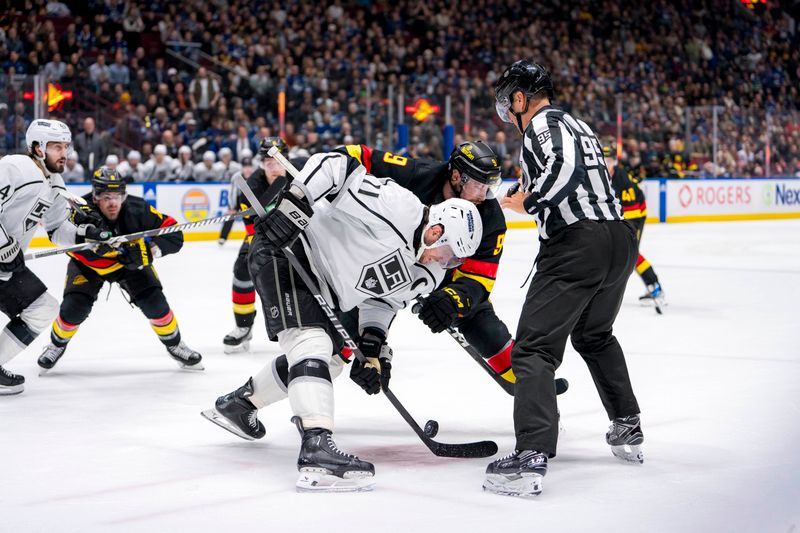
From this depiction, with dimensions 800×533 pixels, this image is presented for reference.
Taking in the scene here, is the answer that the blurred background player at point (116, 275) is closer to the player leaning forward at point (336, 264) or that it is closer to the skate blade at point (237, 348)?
the skate blade at point (237, 348)

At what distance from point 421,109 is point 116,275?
9.56 metres

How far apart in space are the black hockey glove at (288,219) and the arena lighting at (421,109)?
443 inches

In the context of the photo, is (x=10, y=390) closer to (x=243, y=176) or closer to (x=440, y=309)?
(x=440, y=309)

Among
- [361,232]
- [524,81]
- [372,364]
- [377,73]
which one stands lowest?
[372,364]

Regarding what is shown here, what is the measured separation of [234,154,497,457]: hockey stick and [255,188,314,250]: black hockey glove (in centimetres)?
15

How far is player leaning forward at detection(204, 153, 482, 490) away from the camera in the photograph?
3299 mm

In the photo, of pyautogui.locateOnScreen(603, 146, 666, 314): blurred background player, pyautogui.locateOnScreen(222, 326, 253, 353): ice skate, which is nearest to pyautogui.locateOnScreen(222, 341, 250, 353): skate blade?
pyautogui.locateOnScreen(222, 326, 253, 353): ice skate

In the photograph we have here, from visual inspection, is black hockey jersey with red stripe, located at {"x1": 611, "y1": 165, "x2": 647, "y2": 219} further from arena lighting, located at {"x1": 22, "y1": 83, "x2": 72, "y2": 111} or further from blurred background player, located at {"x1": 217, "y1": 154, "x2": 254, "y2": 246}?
arena lighting, located at {"x1": 22, "y1": 83, "x2": 72, "y2": 111}

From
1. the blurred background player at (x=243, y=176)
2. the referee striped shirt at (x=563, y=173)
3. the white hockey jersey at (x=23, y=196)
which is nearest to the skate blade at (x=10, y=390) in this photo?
the white hockey jersey at (x=23, y=196)

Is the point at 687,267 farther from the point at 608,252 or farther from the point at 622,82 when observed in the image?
the point at 622,82

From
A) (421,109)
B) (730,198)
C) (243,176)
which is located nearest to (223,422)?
(243,176)

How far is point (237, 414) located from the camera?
3.85 metres

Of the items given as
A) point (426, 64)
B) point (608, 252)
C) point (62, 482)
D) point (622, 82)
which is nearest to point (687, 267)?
point (608, 252)

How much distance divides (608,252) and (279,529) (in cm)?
133
